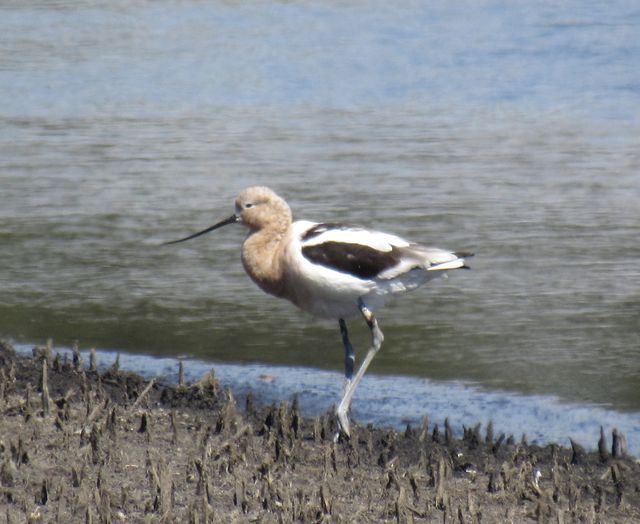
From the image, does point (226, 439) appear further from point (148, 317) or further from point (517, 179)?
point (517, 179)

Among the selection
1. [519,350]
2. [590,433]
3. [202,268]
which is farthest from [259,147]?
[590,433]

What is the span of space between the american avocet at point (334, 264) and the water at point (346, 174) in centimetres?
75

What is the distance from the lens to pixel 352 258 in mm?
5762

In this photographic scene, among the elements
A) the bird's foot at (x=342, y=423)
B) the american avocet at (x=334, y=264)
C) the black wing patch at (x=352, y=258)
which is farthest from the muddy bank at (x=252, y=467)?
the black wing patch at (x=352, y=258)

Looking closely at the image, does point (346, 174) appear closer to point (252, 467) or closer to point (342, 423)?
point (342, 423)

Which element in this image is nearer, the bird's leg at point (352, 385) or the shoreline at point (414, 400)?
the bird's leg at point (352, 385)

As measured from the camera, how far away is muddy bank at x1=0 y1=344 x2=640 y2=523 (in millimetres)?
4422

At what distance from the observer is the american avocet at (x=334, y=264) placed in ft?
19.0

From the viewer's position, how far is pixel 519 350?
22.5 feet

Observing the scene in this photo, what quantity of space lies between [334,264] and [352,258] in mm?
83

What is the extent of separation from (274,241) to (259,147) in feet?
18.2

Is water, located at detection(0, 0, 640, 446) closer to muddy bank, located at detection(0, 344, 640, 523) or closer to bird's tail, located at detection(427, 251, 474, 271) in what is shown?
bird's tail, located at detection(427, 251, 474, 271)

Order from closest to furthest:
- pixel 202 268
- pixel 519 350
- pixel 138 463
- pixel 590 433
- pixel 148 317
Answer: pixel 138 463
pixel 590 433
pixel 519 350
pixel 148 317
pixel 202 268

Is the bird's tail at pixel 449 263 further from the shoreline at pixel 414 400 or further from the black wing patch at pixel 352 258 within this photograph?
the shoreline at pixel 414 400
